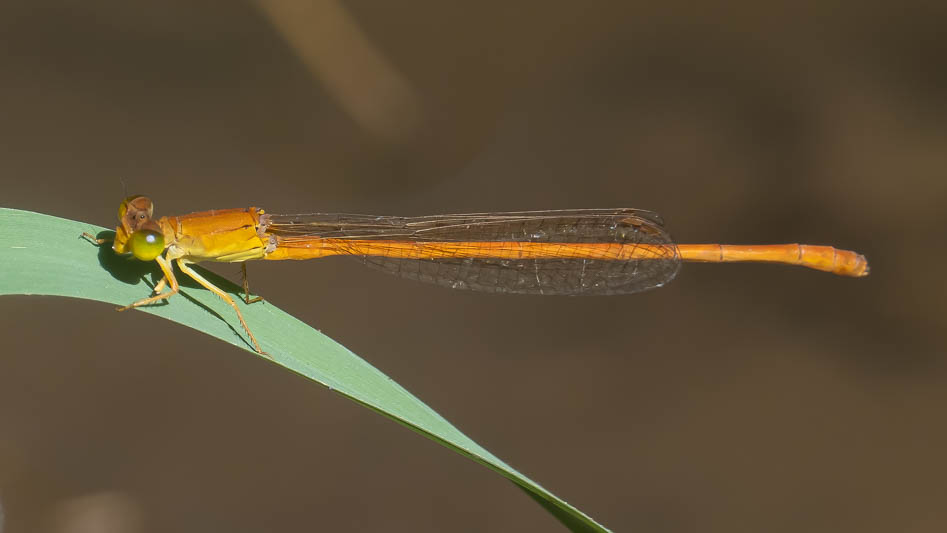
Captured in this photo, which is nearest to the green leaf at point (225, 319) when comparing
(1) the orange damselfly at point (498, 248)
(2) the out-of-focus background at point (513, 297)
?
(1) the orange damselfly at point (498, 248)

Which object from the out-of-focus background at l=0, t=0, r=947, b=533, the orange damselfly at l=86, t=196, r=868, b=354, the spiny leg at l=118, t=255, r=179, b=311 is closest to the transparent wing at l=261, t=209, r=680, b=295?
the orange damselfly at l=86, t=196, r=868, b=354

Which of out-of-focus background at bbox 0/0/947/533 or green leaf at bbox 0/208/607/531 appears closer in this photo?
green leaf at bbox 0/208/607/531

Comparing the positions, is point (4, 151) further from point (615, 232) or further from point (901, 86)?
point (901, 86)

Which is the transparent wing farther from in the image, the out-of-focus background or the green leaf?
the out-of-focus background

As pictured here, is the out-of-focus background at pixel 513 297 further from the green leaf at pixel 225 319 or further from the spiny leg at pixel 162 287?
the green leaf at pixel 225 319

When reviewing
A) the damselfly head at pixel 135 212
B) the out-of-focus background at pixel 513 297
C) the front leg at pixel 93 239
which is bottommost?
the front leg at pixel 93 239

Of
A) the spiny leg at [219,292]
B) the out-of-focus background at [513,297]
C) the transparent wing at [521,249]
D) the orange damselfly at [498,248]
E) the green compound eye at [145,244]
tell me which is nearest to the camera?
the spiny leg at [219,292]

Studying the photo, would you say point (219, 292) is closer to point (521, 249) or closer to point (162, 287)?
point (162, 287)

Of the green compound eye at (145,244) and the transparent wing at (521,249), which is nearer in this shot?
the green compound eye at (145,244)
